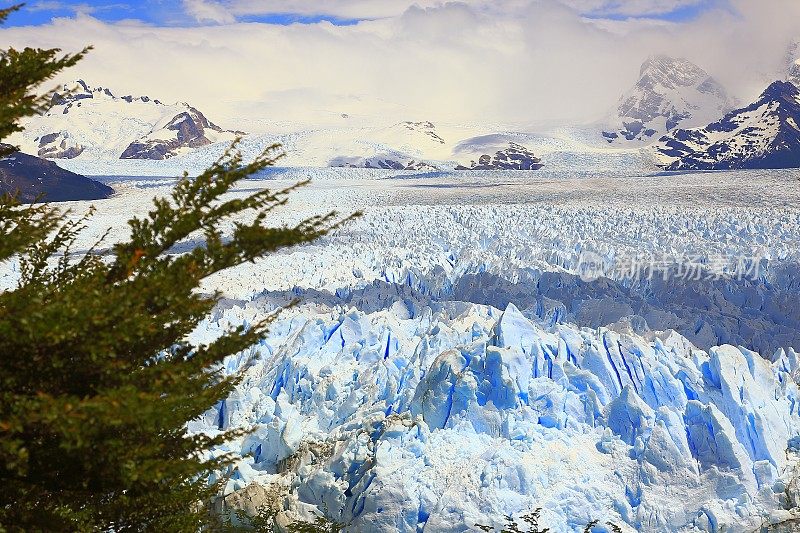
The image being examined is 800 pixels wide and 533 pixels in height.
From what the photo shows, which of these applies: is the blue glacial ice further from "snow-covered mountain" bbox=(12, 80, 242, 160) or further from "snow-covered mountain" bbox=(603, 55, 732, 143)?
"snow-covered mountain" bbox=(603, 55, 732, 143)

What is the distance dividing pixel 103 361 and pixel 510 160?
57.1 meters

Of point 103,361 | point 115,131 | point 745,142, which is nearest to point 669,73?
point 745,142

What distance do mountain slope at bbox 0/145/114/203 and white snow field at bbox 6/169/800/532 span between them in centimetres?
2057

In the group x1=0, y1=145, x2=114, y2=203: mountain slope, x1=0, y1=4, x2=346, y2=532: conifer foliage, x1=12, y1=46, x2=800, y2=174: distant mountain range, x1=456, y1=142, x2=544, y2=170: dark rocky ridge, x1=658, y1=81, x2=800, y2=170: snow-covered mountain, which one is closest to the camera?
x1=0, y1=4, x2=346, y2=532: conifer foliage

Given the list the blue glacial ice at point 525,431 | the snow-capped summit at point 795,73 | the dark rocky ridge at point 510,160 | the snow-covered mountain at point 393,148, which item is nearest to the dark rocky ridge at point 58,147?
the snow-covered mountain at point 393,148

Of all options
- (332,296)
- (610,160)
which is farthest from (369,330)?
(610,160)

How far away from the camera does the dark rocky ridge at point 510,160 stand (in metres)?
57.3

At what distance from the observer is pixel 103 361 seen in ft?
10.5

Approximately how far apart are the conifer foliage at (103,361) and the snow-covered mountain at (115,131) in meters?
70.1

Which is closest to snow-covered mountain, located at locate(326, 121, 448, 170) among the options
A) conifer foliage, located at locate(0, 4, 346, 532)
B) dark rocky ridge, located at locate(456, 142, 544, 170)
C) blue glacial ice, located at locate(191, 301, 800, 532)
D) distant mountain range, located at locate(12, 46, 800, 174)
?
distant mountain range, located at locate(12, 46, 800, 174)

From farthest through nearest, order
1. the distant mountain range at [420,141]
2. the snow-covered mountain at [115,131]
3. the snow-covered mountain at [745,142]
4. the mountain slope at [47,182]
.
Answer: the snow-covered mountain at [115,131], the snow-covered mountain at [745,142], the distant mountain range at [420,141], the mountain slope at [47,182]

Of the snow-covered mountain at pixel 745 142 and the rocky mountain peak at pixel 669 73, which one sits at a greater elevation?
the rocky mountain peak at pixel 669 73

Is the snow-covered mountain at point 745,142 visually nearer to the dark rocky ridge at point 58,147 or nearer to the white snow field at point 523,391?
the white snow field at point 523,391

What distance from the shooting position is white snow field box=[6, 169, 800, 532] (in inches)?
370
